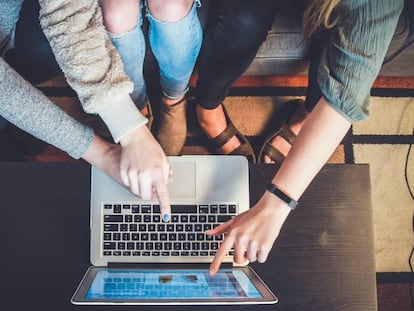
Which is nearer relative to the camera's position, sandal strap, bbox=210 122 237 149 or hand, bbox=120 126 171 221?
hand, bbox=120 126 171 221

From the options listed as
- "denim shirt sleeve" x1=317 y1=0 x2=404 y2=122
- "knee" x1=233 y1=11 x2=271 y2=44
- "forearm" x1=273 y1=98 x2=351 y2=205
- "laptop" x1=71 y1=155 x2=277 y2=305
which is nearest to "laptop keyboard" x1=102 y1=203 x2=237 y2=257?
"laptop" x1=71 y1=155 x2=277 y2=305

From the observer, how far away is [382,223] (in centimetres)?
134

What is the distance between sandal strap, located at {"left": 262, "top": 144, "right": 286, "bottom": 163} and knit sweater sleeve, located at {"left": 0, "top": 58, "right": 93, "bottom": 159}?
0.59 meters

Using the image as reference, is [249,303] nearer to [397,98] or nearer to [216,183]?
[216,183]

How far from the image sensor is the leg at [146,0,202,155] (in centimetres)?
90

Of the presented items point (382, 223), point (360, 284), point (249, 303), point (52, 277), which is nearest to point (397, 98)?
point (382, 223)

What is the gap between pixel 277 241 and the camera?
0.85 metres

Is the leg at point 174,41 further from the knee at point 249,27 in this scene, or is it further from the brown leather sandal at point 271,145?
the brown leather sandal at point 271,145

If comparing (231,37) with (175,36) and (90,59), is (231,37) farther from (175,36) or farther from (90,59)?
(90,59)

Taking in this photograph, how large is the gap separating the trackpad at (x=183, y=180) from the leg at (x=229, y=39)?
0.28m

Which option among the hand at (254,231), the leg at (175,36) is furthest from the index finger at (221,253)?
the leg at (175,36)

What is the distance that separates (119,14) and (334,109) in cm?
39

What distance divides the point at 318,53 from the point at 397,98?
0.41 metres

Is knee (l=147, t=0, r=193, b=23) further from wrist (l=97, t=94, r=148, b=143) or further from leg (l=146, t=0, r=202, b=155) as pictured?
wrist (l=97, t=94, r=148, b=143)
